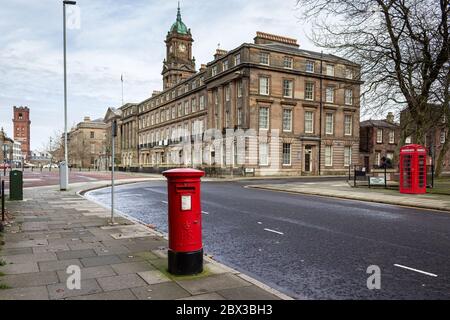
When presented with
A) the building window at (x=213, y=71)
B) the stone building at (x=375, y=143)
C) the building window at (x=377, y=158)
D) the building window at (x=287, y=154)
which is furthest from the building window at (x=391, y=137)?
the building window at (x=213, y=71)

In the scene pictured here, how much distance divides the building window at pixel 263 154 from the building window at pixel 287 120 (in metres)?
3.47

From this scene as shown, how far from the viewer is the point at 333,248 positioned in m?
6.91

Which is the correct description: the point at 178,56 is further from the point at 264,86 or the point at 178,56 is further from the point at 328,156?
the point at 328,156

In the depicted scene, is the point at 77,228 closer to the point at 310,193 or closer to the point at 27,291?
the point at 27,291

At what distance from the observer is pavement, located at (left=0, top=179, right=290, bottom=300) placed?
436 cm

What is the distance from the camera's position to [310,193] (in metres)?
19.0

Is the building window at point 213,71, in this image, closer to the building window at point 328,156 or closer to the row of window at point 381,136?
the building window at point 328,156

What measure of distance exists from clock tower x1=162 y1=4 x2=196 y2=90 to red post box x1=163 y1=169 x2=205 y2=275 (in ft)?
242

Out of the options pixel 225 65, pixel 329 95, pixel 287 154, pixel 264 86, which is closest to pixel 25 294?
pixel 264 86

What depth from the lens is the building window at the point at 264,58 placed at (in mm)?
41534

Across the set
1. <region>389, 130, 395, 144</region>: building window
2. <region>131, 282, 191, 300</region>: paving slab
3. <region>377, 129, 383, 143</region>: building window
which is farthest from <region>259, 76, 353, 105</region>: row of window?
<region>131, 282, 191, 300</region>: paving slab

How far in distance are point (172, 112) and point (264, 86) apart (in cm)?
2769

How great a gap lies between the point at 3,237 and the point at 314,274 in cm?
605
